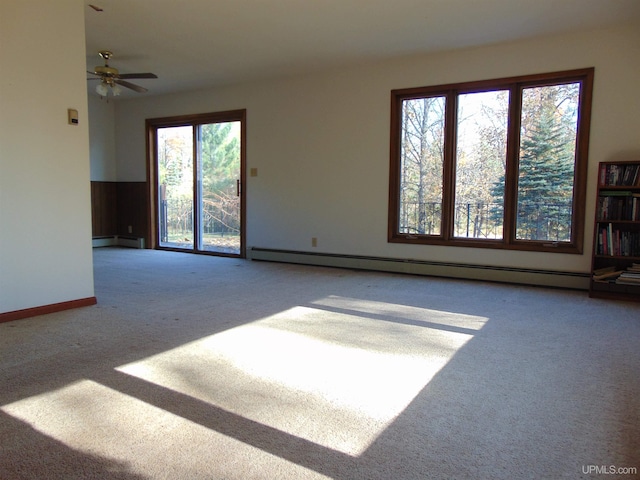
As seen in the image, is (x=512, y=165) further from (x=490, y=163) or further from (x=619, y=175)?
(x=619, y=175)

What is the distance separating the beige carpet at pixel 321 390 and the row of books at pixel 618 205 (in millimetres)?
888

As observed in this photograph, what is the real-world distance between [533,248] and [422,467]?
4.02 meters

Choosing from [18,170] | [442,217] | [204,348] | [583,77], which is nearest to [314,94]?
[442,217]

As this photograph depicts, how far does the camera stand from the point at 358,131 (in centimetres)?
597

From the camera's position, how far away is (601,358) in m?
2.73

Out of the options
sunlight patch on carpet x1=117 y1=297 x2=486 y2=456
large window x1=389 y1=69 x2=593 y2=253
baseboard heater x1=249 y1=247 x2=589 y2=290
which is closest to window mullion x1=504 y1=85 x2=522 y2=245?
large window x1=389 y1=69 x2=593 y2=253

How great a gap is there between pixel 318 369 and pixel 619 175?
369 centimetres

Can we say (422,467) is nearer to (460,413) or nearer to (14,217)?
(460,413)

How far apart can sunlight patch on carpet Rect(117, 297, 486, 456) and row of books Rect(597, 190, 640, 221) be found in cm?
193

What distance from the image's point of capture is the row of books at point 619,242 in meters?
4.34

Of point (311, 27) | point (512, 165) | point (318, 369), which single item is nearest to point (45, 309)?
point (318, 369)

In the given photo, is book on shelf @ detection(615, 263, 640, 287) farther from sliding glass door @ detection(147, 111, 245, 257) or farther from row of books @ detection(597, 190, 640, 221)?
sliding glass door @ detection(147, 111, 245, 257)

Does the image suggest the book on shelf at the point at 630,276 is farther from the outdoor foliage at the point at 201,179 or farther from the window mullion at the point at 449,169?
the outdoor foliage at the point at 201,179

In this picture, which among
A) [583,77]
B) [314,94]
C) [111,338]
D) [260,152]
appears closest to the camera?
[111,338]
